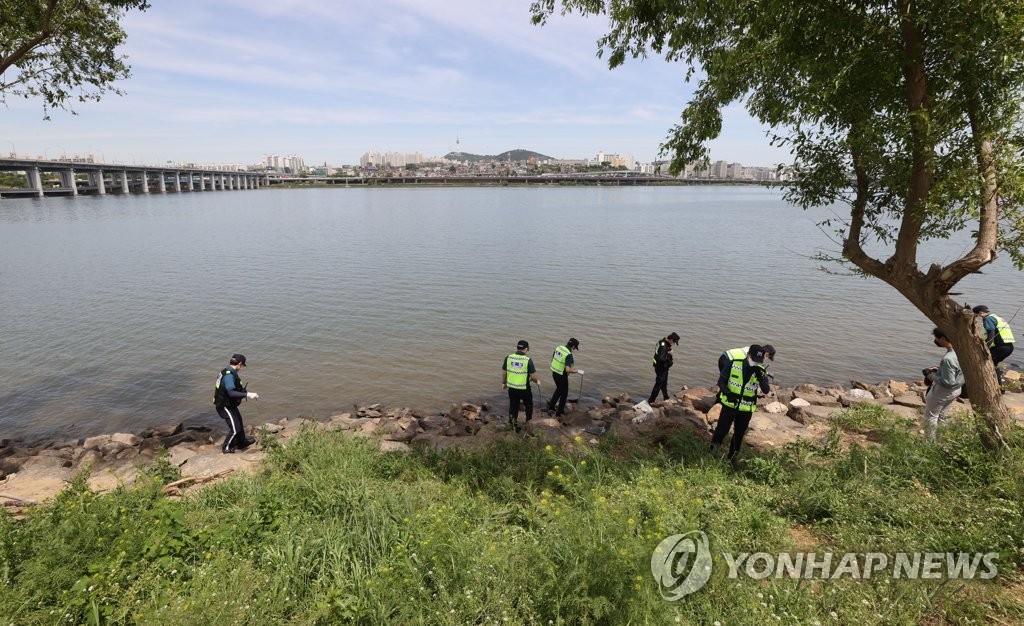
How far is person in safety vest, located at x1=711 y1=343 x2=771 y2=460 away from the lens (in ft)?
25.4

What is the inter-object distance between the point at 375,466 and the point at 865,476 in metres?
7.28

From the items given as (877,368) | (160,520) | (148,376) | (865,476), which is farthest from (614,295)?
(160,520)

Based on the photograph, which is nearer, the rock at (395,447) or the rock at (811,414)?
the rock at (395,447)

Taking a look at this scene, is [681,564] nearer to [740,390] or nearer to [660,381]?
[740,390]

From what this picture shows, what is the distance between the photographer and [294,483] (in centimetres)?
679

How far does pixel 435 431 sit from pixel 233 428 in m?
4.09

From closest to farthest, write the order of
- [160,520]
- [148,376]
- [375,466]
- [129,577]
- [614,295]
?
[129,577] → [160,520] → [375,466] → [148,376] → [614,295]

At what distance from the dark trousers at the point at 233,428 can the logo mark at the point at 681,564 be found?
8.41 meters

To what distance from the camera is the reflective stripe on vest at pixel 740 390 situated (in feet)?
25.6

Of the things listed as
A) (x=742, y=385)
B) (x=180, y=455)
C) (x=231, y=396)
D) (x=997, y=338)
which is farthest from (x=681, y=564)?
(x=180, y=455)

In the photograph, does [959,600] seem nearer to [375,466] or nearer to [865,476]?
[865,476]

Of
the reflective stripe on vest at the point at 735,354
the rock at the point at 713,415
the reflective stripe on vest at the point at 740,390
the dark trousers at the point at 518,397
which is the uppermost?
the reflective stripe on vest at the point at 735,354

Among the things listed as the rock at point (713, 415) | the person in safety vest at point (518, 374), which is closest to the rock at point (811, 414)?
the rock at point (713, 415)

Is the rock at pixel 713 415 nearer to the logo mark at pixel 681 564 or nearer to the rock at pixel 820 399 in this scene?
the rock at pixel 820 399
